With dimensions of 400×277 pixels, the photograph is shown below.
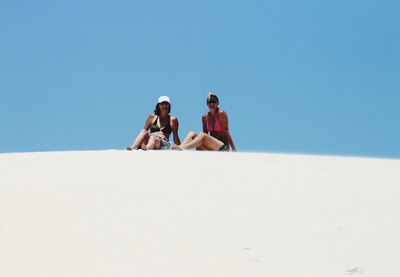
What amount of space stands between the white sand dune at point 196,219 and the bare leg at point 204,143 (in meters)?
1.41

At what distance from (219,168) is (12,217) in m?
2.55

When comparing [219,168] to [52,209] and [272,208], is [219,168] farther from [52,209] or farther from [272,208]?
[52,209]

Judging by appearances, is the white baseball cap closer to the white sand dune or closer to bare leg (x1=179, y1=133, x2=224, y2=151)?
bare leg (x1=179, y1=133, x2=224, y2=151)

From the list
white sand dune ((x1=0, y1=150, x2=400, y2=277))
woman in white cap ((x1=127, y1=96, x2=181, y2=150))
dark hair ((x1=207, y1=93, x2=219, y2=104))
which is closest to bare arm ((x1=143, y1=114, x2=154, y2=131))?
woman in white cap ((x1=127, y1=96, x2=181, y2=150))

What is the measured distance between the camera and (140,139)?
8945 millimetres

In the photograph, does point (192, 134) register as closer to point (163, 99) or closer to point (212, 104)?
point (212, 104)

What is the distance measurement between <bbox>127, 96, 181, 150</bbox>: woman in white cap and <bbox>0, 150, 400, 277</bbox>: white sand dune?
1546 mm

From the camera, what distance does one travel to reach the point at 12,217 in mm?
5305

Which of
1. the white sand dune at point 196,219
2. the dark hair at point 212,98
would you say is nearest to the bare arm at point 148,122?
the dark hair at point 212,98

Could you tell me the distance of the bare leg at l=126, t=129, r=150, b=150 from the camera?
347 inches

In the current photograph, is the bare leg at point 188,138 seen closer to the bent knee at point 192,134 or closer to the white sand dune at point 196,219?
the bent knee at point 192,134

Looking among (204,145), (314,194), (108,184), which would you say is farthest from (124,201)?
(204,145)

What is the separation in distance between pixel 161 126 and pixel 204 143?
0.73 metres

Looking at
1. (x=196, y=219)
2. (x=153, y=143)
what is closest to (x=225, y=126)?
(x=153, y=143)
